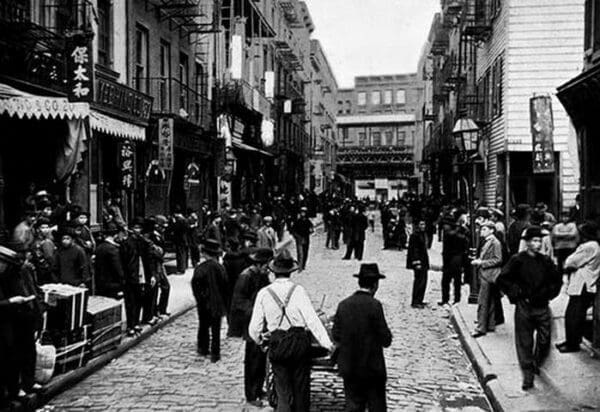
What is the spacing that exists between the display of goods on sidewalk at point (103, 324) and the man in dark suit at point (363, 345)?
4.19 meters

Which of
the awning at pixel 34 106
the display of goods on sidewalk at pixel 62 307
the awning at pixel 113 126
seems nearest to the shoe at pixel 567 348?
the display of goods on sidewalk at pixel 62 307

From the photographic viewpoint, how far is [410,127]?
312 ft

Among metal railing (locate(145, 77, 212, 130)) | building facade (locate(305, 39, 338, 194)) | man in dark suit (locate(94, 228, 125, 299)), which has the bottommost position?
man in dark suit (locate(94, 228, 125, 299))

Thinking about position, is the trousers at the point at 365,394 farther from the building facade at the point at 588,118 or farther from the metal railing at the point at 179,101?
the metal railing at the point at 179,101

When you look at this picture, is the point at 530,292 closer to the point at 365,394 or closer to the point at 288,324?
the point at 365,394

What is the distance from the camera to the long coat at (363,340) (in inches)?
246

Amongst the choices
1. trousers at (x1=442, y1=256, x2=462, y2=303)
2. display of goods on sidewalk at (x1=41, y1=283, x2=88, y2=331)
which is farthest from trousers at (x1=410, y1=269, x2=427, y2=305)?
display of goods on sidewalk at (x1=41, y1=283, x2=88, y2=331)

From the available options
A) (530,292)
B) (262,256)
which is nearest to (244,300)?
(262,256)

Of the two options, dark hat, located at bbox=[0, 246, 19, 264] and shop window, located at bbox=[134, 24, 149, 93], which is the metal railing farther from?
dark hat, located at bbox=[0, 246, 19, 264]

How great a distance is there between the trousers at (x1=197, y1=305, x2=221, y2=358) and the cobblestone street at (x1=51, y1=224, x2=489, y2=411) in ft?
0.55

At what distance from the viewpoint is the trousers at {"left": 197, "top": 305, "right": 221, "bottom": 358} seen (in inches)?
390

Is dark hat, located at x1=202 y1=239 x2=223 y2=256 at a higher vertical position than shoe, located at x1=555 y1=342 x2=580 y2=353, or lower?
higher

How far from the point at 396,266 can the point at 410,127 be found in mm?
73216

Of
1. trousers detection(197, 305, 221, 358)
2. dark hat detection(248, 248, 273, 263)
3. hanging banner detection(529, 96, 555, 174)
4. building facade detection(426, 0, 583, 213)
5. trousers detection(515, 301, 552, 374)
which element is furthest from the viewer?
building facade detection(426, 0, 583, 213)
